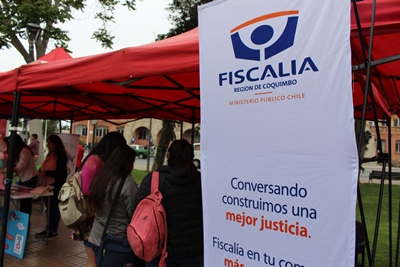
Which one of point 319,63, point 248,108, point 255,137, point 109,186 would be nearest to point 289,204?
point 255,137

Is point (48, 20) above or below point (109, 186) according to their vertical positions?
above

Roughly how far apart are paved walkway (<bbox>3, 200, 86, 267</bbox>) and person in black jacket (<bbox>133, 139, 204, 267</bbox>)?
9.71ft

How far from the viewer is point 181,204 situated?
2680mm

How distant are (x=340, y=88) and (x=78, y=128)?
62005mm

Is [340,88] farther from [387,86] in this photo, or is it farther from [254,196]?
[387,86]

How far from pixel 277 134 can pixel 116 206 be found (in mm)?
1574

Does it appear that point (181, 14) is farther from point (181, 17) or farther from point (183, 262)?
point (183, 262)

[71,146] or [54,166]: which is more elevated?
[71,146]

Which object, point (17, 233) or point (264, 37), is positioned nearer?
point (264, 37)

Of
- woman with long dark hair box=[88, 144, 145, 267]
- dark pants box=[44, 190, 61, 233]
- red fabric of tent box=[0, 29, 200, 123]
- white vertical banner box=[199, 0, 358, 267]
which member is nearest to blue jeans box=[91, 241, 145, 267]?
woman with long dark hair box=[88, 144, 145, 267]

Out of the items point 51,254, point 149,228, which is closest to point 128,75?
point 149,228

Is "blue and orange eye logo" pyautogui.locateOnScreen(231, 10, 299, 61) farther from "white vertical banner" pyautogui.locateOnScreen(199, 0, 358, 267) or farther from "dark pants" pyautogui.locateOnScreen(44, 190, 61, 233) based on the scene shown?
"dark pants" pyautogui.locateOnScreen(44, 190, 61, 233)

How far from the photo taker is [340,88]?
175cm

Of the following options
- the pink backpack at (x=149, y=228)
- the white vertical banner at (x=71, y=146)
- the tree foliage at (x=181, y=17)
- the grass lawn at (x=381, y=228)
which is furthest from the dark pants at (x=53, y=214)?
the tree foliage at (x=181, y=17)
